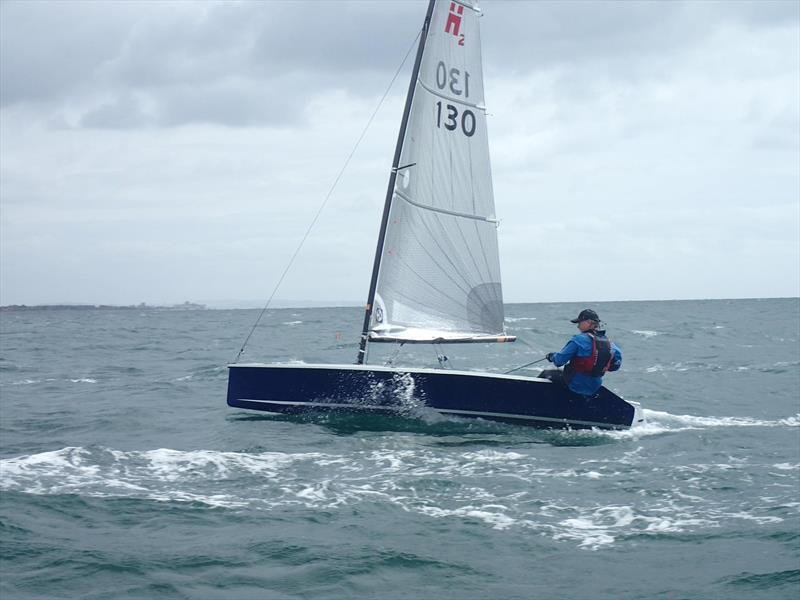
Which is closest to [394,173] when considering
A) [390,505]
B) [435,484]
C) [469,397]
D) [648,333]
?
[469,397]

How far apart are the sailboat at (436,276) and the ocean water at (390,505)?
0.36 metres

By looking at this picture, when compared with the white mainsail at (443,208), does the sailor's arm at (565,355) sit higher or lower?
lower

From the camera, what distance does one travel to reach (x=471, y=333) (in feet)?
48.9

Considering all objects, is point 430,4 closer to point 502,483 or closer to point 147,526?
point 502,483

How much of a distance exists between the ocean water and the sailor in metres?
0.78

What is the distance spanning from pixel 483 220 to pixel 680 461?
5.67 metres

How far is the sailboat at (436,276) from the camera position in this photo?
13258 mm

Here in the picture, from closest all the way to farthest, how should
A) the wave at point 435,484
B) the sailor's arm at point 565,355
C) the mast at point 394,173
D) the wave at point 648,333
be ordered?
the wave at point 435,484 → the sailor's arm at point 565,355 → the mast at point 394,173 → the wave at point 648,333

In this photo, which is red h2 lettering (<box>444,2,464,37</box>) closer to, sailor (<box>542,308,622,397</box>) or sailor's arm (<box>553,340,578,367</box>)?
sailor (<box>542,308,622,397</box>)

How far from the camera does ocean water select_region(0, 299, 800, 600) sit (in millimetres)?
6539

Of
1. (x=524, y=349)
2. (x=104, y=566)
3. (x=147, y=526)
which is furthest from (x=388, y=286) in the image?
(x=524, y=349)


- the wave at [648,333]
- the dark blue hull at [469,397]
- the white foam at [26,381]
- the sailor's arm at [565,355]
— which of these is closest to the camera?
the sailor's arm at [565,355]

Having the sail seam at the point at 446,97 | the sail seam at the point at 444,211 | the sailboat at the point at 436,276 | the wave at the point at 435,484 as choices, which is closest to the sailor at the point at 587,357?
the sailboat at the point at 436,276

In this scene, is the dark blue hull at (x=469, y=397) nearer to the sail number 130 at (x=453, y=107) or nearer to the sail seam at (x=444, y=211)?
the sail seam at (x=444, y=211)
